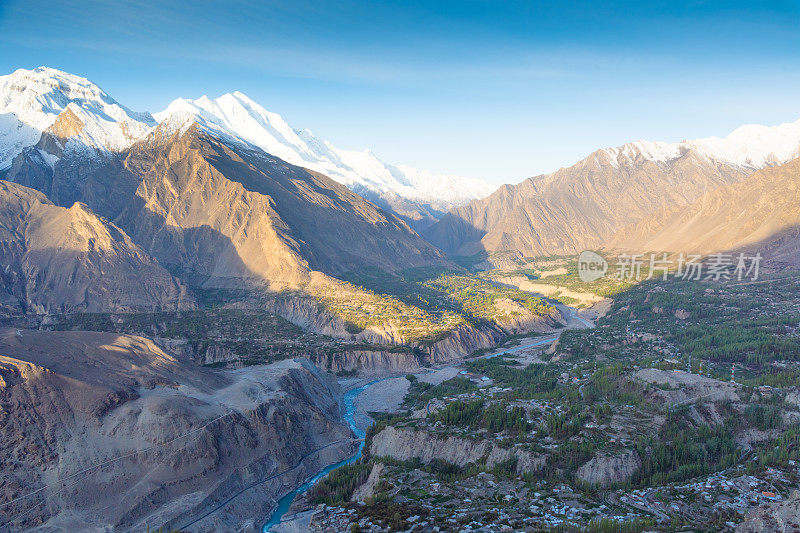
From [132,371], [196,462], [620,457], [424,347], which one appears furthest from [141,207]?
[620,457]

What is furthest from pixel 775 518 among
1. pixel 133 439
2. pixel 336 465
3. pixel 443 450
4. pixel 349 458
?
pixel 133 439

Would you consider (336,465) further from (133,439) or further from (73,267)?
(73,267)

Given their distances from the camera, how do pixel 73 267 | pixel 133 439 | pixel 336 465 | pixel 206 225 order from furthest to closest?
1. pixel 206 225
2. pixel 73 267
3. pixel 336 465
4. pixel 133 439

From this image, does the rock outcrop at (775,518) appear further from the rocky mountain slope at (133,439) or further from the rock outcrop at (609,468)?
the rocky mountain slope at (133,439)

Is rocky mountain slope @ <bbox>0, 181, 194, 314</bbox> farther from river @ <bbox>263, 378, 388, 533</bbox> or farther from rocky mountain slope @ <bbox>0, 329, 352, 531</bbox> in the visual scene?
rocky mountain slope @ <bbox>0, 329, 352, 531</bbox>

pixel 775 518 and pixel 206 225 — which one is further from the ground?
pixel 206 225

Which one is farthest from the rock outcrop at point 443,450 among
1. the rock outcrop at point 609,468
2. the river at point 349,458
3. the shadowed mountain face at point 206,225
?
the shadowed mountain face at point 206,225

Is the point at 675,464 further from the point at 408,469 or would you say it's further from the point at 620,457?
the point at 408,469
